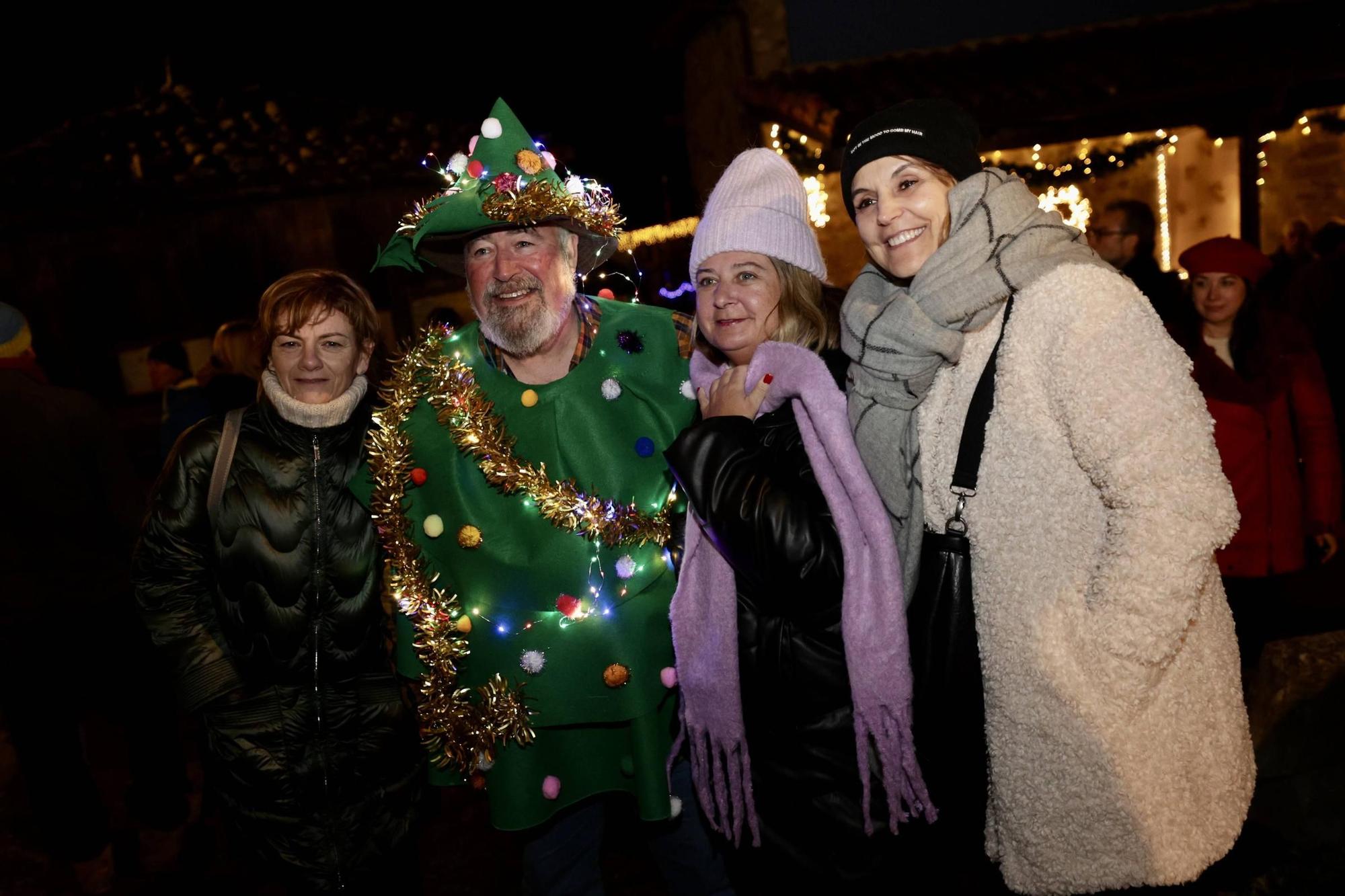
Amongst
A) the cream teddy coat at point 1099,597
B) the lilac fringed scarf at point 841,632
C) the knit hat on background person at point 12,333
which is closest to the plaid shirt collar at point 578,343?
the lilac fringed scarf at point 841,632

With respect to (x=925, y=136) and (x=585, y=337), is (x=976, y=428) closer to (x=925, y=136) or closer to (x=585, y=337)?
(x=925, y=136)

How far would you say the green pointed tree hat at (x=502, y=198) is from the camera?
8.09ft

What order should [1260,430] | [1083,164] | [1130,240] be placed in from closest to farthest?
[1260,430] < [1130,240] < [1083,164]

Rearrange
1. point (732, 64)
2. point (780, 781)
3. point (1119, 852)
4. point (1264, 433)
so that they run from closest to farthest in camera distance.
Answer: point (1119, 852)
point (780, 781)
point (1264, 433)
point (732, 64)

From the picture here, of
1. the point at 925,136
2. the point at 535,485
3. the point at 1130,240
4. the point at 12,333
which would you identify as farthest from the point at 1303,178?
the point at 12,333

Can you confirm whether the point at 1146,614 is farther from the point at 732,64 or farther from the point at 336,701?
the point at 732,64

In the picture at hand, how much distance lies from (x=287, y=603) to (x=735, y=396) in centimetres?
145

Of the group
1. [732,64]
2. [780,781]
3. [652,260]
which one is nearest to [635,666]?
[780,781]

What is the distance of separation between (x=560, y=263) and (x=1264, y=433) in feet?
9.66

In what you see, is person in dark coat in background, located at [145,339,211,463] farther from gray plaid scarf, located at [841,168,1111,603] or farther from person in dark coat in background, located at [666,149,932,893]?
gray plaid scarf, located at [841,168,1111,603]

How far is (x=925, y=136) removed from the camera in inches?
72.9

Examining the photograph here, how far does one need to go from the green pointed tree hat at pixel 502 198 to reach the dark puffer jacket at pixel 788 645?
917mm

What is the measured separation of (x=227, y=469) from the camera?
2.45m

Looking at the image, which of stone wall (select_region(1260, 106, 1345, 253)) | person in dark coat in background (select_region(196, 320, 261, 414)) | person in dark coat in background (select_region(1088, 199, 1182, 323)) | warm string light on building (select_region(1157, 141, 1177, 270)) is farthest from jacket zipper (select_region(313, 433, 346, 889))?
stone wall (select_region(1260, 106, 1345, 253))
